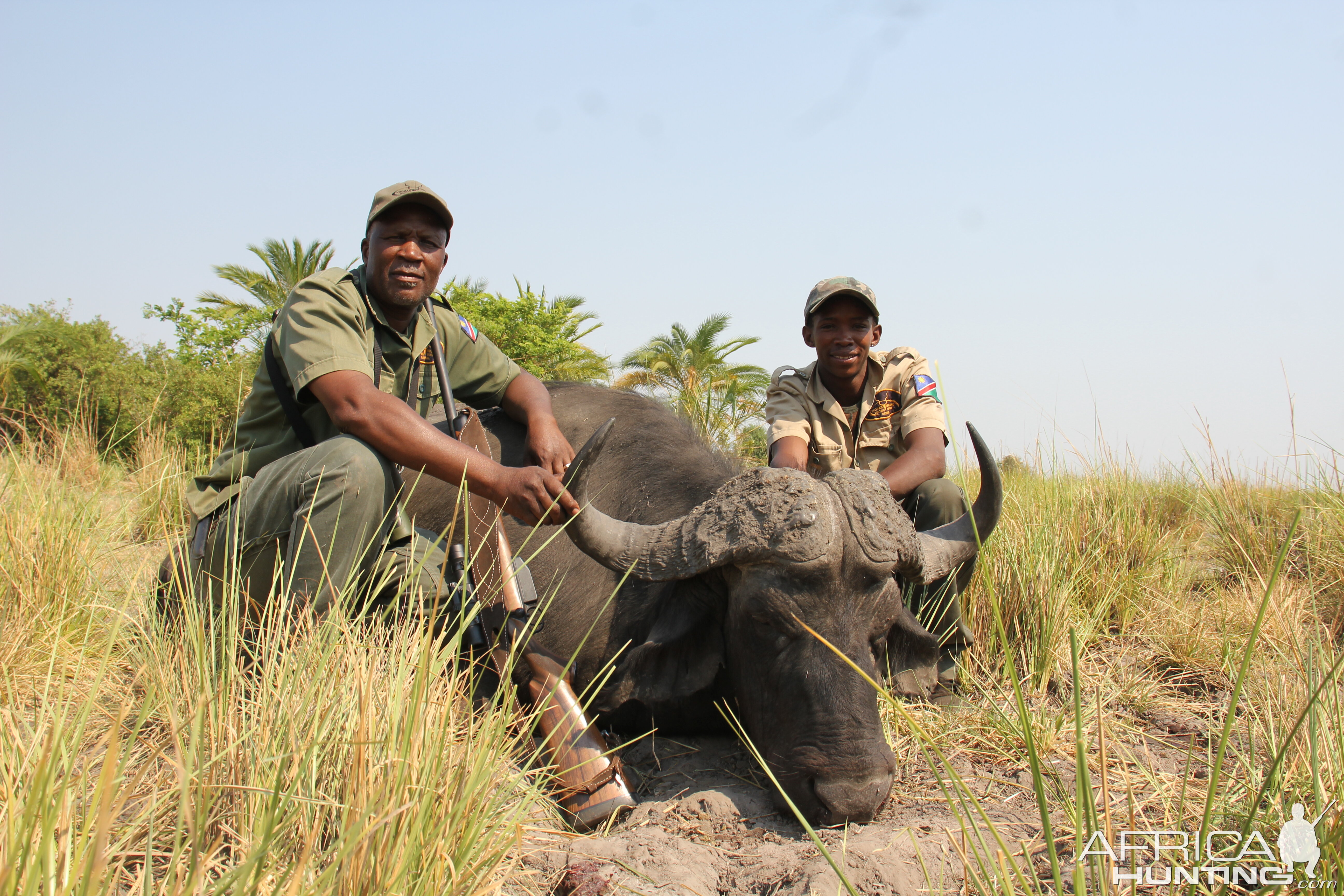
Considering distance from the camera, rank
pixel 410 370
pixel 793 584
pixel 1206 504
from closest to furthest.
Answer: pixel 793 584 < pixel 410 370 < pixel 1206 504

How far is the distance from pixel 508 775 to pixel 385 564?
1.49m

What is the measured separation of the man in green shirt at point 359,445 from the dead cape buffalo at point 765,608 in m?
0.50

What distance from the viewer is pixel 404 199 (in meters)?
4.27

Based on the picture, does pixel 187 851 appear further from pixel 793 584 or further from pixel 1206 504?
pixel 1206 504

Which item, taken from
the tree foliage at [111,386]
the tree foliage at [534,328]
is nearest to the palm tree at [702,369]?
the tree foliage at [534,328]

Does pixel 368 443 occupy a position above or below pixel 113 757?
above

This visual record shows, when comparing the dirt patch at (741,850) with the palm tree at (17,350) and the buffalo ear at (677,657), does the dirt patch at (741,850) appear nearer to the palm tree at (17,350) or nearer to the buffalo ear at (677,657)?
the buffalo ear at (677,657)

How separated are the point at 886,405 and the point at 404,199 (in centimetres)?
305

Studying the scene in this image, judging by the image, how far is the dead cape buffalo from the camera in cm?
312

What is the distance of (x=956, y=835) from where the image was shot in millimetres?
2830

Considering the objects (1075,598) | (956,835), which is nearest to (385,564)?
(956,835)

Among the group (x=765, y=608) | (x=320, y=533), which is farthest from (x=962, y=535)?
(x=320, y=533)

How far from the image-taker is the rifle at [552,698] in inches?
120

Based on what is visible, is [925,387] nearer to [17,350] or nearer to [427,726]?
[427,726]
